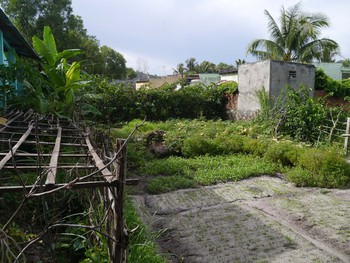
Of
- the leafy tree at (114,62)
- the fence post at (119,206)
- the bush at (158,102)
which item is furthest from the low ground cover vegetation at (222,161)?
the leafy tree at (114,62)

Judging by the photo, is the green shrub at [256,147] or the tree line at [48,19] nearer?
A: the green shrub at [256,147]

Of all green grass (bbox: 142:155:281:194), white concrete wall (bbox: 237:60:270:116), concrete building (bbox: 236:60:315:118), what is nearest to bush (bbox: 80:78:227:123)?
white concrete wall (bbox: 237:60:270:116)

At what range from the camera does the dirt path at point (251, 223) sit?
3.39m

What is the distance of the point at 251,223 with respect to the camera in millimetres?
4141

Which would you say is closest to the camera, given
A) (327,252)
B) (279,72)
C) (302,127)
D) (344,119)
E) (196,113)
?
(327,252)

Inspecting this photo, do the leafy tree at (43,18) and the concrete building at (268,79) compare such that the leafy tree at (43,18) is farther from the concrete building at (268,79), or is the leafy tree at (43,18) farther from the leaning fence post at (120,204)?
the leaning fence post at (120,204)

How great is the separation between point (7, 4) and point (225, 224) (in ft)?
85.8

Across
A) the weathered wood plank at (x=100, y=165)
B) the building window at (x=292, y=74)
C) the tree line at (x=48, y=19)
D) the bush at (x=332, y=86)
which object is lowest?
the weathered wood plank at (x=100, y=165)

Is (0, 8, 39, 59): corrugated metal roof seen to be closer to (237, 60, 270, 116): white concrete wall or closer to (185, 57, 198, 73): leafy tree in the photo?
(237, 60, 270, 116): white concrete wall

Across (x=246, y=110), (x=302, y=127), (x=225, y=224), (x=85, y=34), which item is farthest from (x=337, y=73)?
(x=225, y=224)

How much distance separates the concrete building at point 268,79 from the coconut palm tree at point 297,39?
5.50 meters

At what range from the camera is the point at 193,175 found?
6.46 meters

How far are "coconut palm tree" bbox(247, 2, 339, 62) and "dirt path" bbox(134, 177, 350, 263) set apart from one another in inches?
565

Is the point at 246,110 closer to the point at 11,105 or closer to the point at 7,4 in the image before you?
the point at 11,105
